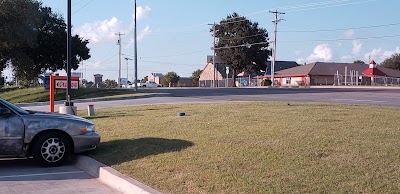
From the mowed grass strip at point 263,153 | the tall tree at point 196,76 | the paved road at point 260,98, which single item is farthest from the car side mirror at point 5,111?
the tall tree at point 196,76

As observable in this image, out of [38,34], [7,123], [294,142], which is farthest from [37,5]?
[294,142]

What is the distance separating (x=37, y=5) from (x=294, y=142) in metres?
34.2

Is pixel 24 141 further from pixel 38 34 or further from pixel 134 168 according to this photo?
pixel 38 34

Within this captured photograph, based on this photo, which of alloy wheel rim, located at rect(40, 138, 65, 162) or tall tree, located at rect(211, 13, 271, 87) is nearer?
alloy wheel rim, located at rect(40, 138, 65, 162)

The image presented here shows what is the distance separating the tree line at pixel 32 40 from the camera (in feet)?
112

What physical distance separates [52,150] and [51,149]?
26 millimetres

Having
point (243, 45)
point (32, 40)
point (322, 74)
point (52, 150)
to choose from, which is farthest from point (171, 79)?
point (52, 150)

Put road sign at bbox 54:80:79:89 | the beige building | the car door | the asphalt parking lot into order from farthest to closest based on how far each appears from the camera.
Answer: the beige building, road sign at bbox 54:80:79:89, the car door, the asphalt parking lot

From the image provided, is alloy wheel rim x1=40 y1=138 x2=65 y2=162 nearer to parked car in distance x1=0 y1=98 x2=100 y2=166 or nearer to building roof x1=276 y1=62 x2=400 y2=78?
parked car in distance x1=0 y1=98 x2=100 y2=166

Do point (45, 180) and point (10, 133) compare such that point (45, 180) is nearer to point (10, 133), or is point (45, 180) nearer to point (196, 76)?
point (10, 133)

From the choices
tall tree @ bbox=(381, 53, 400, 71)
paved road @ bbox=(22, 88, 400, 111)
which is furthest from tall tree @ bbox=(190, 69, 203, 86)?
paved road @ bbox=(22, 88, 400, 111)

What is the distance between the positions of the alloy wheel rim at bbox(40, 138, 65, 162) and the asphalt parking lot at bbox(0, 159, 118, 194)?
0.20m

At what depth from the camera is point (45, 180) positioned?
24.4ft

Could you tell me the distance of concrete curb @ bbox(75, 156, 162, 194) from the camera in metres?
6.24
